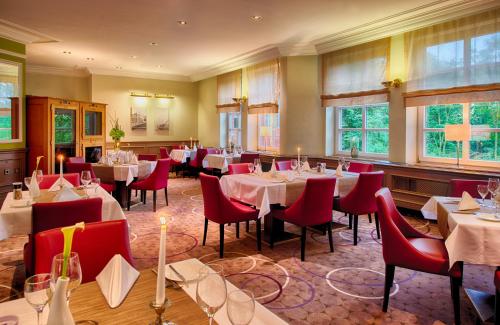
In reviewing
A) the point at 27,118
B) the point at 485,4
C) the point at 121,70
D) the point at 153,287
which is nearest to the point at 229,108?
the point at 121,70

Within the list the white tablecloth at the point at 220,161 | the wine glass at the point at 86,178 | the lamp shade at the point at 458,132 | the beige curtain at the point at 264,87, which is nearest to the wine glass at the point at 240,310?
the wine glass at the point at 86,178

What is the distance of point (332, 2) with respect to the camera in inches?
206

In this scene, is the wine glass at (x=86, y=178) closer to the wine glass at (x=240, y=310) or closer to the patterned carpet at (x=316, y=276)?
the patterned carpet at (x=316, y=276)

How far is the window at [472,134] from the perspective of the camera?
17.2 ft

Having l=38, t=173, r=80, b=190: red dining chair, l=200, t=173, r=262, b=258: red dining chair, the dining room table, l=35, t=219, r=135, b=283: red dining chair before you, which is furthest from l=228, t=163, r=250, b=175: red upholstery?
l=35, t=219, r=135, b=283: red dining chair

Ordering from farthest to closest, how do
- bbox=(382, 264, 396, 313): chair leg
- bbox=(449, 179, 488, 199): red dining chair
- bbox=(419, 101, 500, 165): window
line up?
bbox=(419, 101, 500, 165): window, bbox=(449, 179, 488, 199): red dining chair, bbox=(382, 264, 396, 313): chair leg

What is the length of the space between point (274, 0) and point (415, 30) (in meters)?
2.50

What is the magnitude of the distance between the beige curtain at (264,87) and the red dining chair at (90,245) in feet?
22.4

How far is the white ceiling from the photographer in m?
5.39

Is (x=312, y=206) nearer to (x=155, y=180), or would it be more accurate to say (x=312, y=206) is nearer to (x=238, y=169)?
(x=238, y=169)

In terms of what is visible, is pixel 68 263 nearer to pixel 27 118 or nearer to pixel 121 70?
pixel 27 118

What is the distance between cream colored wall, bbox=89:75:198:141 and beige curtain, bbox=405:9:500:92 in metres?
7.81

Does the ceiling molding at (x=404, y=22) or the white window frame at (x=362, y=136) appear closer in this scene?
the ceiling molding at (x=404, y=22)

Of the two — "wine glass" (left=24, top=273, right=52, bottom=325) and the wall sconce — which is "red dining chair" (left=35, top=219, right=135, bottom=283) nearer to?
"wine glass" (left=24, top=273, right=52, bottom=325)
